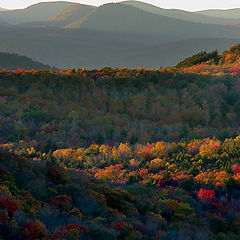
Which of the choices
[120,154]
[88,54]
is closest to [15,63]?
[120,154]

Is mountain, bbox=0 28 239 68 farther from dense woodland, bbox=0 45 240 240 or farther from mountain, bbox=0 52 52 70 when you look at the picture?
dense woodland, bbox=0 45 240 240

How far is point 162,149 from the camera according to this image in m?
14.8

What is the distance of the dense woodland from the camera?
23.9 feet

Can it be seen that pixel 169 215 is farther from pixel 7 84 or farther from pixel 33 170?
pixel 7 84

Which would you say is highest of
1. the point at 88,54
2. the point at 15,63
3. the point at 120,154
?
the point at 88,54

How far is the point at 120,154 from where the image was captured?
47.5 feet

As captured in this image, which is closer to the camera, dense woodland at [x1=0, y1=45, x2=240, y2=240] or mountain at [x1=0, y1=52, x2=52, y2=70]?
dense woodland at [x1=0, y1=45, x2=240, y2=240]

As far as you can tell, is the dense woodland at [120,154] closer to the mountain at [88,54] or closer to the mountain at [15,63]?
the mountain at [15,63]

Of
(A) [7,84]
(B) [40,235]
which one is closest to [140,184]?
(B) [40,235]

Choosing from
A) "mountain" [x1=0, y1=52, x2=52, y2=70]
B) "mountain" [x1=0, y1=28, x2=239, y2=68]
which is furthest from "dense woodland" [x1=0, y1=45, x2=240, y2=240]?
"mountain" [x1=0, y1=28, x2=239, y2=68]

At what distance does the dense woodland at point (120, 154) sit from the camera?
7.29 metres

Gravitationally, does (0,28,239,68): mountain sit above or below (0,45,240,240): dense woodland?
above

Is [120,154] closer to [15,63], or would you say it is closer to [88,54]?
[15,63]

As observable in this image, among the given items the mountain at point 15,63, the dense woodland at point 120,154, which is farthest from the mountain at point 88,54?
the dense woodland at point 120,154
